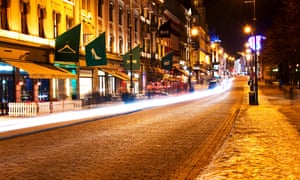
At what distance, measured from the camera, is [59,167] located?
9719 millimetres

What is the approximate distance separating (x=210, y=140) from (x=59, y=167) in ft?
18.7

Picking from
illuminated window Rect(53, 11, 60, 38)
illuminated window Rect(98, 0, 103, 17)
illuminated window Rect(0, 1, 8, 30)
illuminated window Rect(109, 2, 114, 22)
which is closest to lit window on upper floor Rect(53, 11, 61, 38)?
illuminated window Rect(53, 11, 60, 38)

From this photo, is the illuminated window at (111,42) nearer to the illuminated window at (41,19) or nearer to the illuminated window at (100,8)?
the illuminated window at (100,8)

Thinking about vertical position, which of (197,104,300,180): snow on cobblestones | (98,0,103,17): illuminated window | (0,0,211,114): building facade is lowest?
(197,104,300,180): snow on cobblestones

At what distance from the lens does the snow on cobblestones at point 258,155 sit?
8062 mm

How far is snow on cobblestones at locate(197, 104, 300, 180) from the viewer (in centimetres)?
806

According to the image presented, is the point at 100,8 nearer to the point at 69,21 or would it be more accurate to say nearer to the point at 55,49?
the point at 69,21

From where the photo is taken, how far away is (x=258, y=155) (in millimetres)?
10039

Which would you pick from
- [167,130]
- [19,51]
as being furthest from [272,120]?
[19,51]

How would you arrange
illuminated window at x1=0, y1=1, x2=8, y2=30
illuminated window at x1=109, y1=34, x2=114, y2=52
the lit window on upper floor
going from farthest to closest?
illuminated window at x1=109, y1=34, x2=114, y2=52 < the lit window on upper floor < illuminated window at x1=0, y1=1, x2=8, y2=30

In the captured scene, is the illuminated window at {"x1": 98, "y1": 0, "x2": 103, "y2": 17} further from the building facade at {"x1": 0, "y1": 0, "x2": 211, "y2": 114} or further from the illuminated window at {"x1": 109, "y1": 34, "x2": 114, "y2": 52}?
the illuminated window at {"x1": 109, "y1": 34, "x2": 114, "y2": 52}

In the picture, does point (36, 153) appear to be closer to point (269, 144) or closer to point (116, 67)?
point (269, 144)

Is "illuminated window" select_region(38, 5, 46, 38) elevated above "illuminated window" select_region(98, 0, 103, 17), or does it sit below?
below

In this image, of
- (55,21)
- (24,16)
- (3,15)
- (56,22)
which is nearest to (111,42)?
(56,22)
